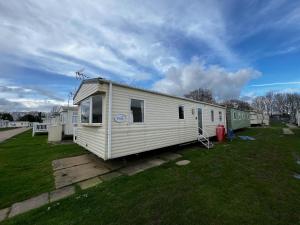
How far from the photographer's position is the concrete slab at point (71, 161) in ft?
18.9

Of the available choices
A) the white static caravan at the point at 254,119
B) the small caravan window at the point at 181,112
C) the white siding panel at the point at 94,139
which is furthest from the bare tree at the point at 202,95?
the white siding panel at the point at 94,139

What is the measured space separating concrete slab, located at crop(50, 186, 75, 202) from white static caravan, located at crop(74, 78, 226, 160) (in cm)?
139

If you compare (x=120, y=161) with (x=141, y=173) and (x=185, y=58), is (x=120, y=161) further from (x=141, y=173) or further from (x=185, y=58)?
(x=185, y=58)

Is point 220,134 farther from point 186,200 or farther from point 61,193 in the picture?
point 61,193

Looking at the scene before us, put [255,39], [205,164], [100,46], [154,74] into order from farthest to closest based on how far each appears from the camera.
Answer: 1. [154,74]
2. [255,39]
3. [100,46]
4. [205,164]

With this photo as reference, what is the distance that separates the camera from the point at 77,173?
5133 mm

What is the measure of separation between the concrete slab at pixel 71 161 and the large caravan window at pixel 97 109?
1856mm

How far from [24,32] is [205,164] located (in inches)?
422

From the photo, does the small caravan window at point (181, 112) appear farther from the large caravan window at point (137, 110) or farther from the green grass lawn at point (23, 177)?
the green grass lawn at point (23, 177)

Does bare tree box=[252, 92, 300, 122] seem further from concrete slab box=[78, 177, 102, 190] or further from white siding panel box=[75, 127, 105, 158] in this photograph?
concrete slab box=[78, 177, 102, 190]

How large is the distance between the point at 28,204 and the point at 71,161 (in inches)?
123

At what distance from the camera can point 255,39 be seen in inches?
450

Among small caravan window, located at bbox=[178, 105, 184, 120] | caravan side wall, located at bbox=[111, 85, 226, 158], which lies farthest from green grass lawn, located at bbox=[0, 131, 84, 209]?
small caravan window, located at bbox=[178, 105, 184, 120]

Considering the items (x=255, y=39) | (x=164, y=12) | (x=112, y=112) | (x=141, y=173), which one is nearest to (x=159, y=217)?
(x=141, y=173)
